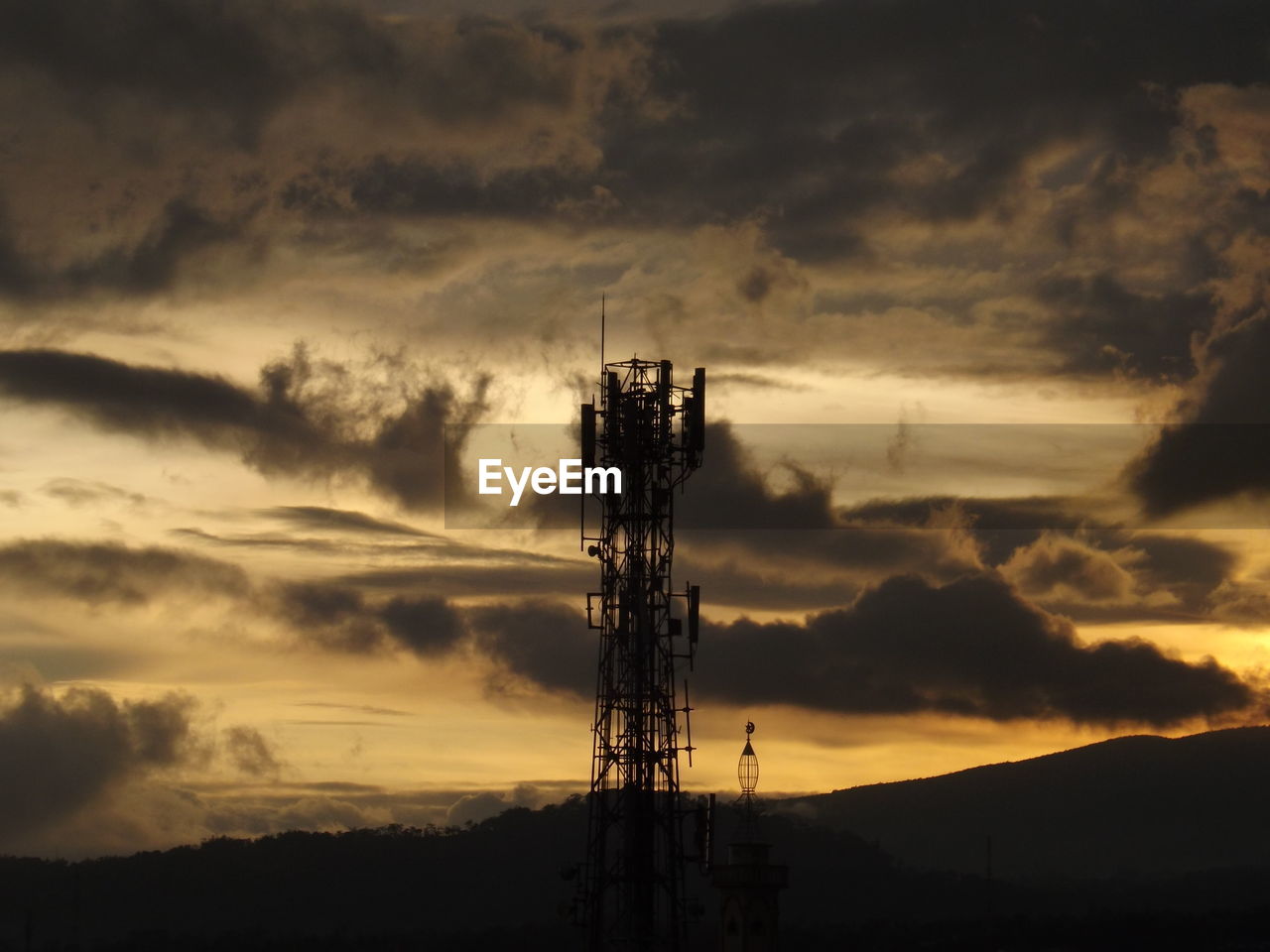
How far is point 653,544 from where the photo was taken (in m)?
74.9

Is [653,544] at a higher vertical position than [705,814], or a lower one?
higher

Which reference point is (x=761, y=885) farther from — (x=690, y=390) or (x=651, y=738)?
(x=690, y=390)

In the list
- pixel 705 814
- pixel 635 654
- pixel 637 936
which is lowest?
pixel 637 936

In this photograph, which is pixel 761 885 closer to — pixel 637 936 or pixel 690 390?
pixel 637 936

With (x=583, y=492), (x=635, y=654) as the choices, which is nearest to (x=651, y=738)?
(x=635, y=654)

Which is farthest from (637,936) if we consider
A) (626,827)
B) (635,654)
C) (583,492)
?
(583,492)

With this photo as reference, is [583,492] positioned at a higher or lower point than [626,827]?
higher

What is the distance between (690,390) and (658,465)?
3227 mm

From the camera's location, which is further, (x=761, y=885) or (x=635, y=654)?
(x=635, y=654)

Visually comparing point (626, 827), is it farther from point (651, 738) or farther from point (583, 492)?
point (583, 492)

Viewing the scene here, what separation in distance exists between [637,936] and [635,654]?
10862mm

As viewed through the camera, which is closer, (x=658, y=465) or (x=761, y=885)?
(x=761, y=885)

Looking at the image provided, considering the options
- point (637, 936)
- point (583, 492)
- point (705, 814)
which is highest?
point (583, 492)

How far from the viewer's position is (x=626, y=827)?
7344 centimetres
